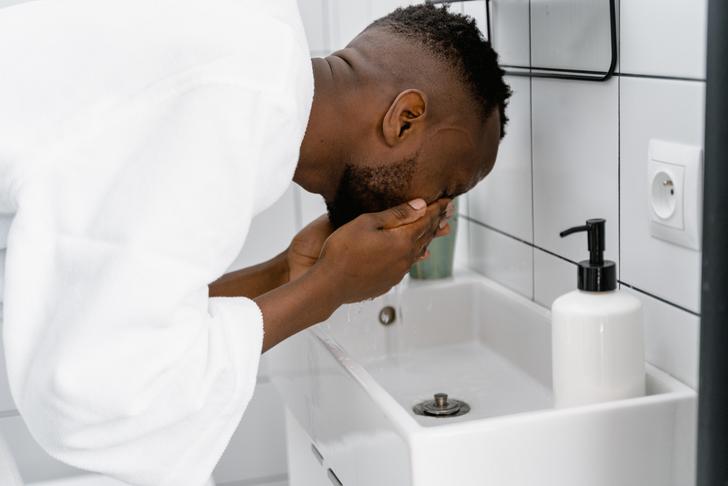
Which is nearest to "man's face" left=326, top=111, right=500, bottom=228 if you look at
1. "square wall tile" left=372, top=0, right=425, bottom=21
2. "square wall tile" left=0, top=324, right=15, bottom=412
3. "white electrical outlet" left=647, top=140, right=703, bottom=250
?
"white electrical outlet" left=647, top=140, right=703, bottom=250

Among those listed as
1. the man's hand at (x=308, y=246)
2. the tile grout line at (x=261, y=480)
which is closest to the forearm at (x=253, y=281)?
the man's hand at (x=308, y=246)

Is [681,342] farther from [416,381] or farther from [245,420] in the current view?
[245,420]

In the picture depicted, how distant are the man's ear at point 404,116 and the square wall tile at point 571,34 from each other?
0.20 m

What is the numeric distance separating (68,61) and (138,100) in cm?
9

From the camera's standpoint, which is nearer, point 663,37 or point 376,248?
point 663,37

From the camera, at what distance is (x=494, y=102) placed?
120cm

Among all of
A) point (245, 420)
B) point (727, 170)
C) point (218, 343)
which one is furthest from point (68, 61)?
point (245, 420)

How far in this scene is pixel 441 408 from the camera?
47.9 inches

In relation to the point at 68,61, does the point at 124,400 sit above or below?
below

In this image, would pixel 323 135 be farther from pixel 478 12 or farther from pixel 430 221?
pixel 478 12

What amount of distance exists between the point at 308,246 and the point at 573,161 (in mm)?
383

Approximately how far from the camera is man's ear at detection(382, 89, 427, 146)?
1.12 m

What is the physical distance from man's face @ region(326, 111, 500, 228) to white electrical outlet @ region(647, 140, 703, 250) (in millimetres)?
216

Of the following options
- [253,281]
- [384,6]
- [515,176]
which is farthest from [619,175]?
[384,6]
